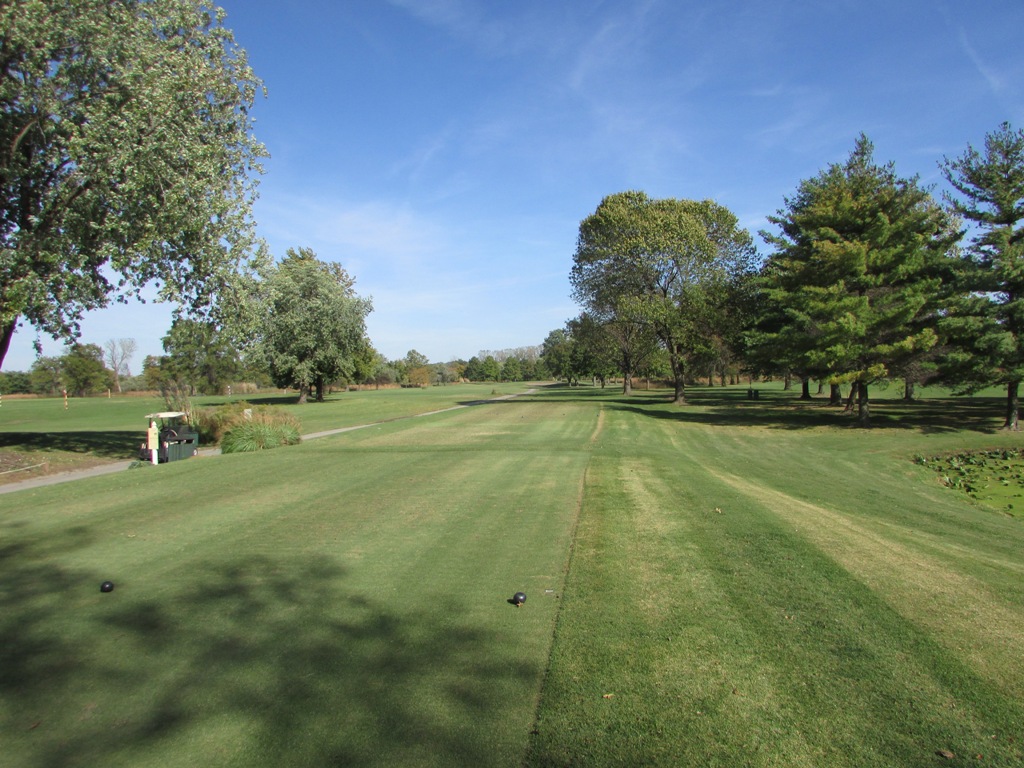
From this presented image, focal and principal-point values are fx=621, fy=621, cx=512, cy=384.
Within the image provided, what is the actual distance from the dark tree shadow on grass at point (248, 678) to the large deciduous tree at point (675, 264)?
31.7 m

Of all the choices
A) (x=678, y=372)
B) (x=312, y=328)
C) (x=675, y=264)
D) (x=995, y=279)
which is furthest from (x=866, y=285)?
(x=312, y=328)

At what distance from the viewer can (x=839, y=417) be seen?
31.5 meters

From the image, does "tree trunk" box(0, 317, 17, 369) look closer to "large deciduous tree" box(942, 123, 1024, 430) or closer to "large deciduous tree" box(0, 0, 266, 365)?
"large deciduous tree" box(0, 0, 266, 365)

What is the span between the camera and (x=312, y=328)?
158 feet

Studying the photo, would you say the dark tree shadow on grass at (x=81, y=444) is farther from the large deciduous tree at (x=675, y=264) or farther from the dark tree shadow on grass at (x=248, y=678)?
the large deciduous tree at (x=675, y=264)

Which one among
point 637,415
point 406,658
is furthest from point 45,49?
point 637,415

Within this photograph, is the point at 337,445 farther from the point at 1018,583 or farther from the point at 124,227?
the point at 1018,583

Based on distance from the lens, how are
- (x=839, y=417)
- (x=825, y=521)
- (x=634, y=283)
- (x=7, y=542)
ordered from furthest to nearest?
1. (x=634, y=283)
2. (x=839, y=417)
3. (x=825, y=521)
4. (x=7, y=542)

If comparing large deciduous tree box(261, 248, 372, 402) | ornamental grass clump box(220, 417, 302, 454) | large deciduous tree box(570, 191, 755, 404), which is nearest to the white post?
ornamental grass clump box(220, 417, 302, 454)

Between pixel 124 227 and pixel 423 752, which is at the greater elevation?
pixel 124 227

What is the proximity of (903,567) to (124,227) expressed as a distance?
16515 mm

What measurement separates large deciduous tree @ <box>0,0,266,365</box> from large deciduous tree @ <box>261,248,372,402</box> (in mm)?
29607

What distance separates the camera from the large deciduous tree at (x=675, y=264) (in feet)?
117

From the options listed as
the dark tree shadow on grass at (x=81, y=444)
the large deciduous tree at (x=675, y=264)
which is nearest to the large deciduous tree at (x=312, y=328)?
the large deciduous tree at (x=675, y=264)
